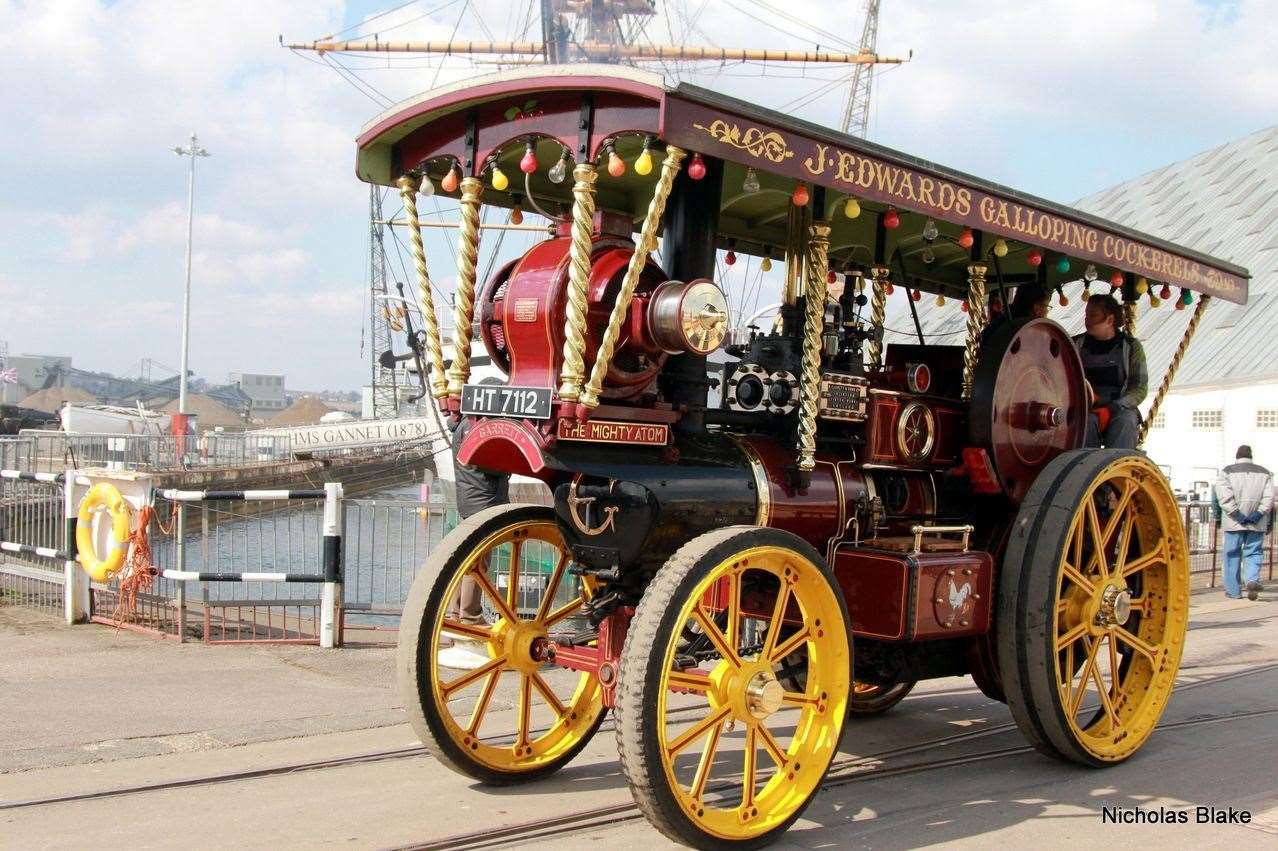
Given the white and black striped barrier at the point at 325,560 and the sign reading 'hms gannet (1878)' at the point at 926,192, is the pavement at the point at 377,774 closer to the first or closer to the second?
the white and black striped barrier at the point at 325,560

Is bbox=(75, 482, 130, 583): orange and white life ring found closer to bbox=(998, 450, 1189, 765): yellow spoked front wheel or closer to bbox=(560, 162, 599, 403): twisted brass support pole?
bbox=(560, 162, 599, 403): twisted brass support pole

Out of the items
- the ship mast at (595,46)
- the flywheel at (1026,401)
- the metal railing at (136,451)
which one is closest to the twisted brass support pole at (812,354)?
the flywheel at (1026,401)

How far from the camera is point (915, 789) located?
471cm

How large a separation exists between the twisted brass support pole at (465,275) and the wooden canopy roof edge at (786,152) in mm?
105

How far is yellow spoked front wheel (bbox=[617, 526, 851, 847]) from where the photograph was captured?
3656mm

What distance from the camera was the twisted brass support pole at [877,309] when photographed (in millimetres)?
5762

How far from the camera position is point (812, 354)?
4625 millimetres

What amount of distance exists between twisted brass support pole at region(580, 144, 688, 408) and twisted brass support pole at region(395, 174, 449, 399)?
75cm

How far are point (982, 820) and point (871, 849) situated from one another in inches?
23.4

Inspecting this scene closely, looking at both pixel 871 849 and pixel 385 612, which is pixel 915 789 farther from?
pixel 385 612

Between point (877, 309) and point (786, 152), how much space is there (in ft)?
7.55

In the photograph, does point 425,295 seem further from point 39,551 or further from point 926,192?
point 39,551

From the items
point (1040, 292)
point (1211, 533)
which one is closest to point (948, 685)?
point (1040, 292)

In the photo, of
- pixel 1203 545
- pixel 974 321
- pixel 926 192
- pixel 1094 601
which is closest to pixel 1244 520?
pixel 1203 545
